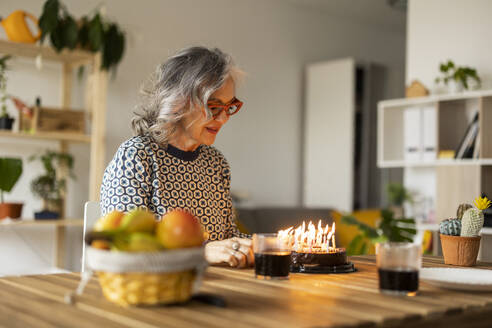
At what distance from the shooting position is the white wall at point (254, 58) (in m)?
4.49

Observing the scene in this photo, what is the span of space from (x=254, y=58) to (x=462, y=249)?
3.94 m

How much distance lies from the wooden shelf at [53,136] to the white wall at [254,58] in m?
0.40

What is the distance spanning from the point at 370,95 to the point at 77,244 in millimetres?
2868

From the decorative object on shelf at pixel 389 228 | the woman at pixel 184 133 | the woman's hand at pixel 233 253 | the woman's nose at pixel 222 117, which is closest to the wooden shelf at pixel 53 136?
the decorative object on shelf at pixel 389 228

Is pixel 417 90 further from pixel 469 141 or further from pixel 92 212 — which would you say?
pixel 92 212

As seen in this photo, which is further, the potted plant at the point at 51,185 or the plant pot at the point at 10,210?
the potted plant at the point at 51,185

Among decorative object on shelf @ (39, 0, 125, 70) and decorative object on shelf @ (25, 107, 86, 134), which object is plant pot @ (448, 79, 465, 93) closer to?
decorative object on shelf @ (39, 0, 125, 70)

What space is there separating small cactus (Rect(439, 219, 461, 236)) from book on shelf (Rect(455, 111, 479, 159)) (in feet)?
6.98

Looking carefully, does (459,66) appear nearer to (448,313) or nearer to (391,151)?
(391,151)

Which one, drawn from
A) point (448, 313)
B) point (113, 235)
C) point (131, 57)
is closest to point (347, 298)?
point (448, 313)

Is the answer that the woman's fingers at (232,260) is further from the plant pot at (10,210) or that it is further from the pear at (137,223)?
the plant pot at (10,210)

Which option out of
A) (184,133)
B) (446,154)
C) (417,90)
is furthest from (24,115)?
(446,154)

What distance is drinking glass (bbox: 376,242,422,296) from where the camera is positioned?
3.57 feet

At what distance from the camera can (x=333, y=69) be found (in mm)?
5418
